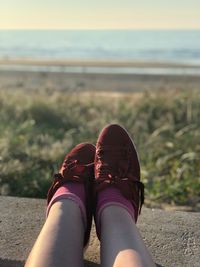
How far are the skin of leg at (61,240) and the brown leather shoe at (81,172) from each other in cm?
10

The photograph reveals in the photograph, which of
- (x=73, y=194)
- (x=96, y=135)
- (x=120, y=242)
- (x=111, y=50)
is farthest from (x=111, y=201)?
(x=111, y=50)

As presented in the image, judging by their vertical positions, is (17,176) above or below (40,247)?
below

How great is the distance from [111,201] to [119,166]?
1.07ft

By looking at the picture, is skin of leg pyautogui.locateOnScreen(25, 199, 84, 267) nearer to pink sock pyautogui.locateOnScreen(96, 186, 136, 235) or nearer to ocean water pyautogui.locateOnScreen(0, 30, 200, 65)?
pink sock pyautogui.locateOnScreen(96, 186, 136, 235)

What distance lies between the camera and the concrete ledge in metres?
1.84

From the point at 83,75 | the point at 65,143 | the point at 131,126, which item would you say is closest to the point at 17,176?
the point at 65,143

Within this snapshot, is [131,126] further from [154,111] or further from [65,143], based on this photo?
[65,143]

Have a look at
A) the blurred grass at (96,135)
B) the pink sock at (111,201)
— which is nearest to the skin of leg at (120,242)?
the pink sock at (111,201)

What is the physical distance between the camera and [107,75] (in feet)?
58.1

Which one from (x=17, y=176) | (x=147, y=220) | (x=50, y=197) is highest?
(x=50, y=197)

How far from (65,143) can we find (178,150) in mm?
945

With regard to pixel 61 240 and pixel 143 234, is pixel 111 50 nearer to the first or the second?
pixel 143 234

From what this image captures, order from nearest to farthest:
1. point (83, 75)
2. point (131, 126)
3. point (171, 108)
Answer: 1. point (131, 126)
2. point (171, 108)
3. point (83, 75)

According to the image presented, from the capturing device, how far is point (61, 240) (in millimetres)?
1547
